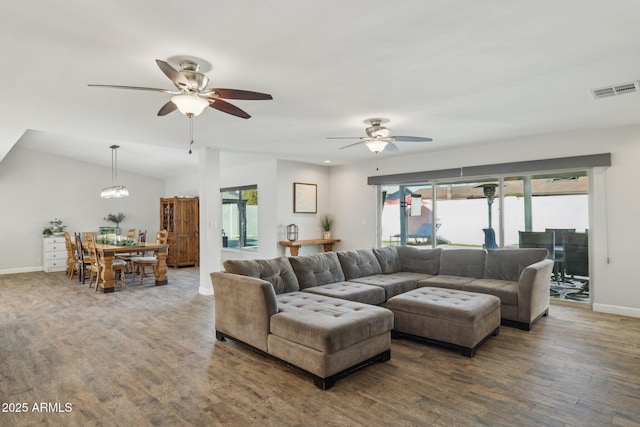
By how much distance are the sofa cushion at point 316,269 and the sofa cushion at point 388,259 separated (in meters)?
0.88

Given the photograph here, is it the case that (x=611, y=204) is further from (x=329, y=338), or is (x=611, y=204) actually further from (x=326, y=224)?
(x=326, y=224)

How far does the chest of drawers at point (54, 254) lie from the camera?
27.8ft

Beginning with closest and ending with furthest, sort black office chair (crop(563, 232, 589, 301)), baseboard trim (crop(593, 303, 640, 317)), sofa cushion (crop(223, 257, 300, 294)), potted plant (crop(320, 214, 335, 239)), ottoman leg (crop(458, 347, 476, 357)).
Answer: ottoman leg (crop(458, 347, 476, 357)) < sofa cushion (crop(223, 257, 300, 294)) < baseboard trim (crop(593, 303, 640, 317)) < black office chair (crop(563, 232, 589, 301)) < potted plant (crop(320, 214, 335, 239))

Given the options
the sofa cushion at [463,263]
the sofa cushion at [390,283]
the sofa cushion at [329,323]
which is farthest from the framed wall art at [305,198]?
the sofa cushion at [329,323]

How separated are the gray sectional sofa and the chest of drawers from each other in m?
7.00

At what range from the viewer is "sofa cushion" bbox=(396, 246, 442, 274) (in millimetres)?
5430

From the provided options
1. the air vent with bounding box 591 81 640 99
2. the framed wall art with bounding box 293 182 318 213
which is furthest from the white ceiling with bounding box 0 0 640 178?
the framed wall art with bounding box 293 182 318 213

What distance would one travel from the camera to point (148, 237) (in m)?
10.7

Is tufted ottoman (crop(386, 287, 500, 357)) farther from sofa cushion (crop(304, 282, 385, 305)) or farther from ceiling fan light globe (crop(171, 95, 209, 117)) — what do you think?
ceiling fan light globe (crop(171, 95, 209, 117))

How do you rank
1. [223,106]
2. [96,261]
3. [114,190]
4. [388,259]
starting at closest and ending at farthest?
1. [223,106]
2. [388,259]
3. [96,261]
4. [114,190]

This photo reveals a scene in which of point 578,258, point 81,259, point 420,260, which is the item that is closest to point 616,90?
point 578,258

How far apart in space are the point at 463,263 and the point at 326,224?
3.47 meters

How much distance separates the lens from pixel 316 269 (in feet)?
15.0

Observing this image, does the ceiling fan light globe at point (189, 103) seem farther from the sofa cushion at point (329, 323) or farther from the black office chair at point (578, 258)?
the black office chair at point (578, 258)
